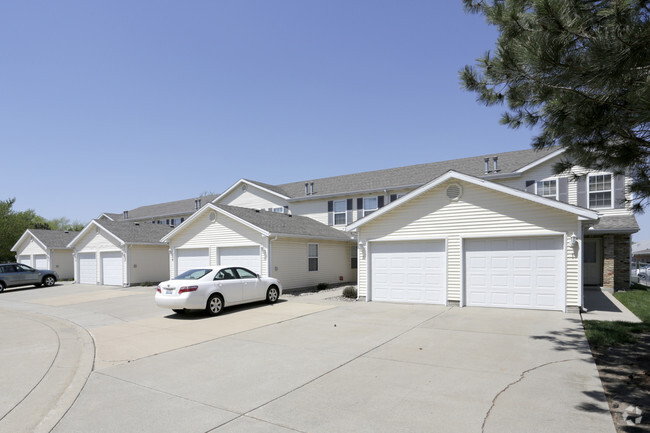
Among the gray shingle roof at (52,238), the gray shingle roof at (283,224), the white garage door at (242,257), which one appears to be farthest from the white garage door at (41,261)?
the gray shingle roof at (283,224)

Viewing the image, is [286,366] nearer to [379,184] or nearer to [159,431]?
[159,431]

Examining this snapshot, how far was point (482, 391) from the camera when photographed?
531 cm

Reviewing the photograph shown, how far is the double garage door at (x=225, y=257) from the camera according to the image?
18016 millimetres

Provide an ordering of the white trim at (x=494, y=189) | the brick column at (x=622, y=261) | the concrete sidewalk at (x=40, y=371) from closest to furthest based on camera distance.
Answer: the concrete sidewalk at (x=40, y=371) < the white trim at (x=494, y=189) < the brick column at (x=622, y=261)

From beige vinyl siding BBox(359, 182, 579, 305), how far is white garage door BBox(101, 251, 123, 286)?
16865 millimetres

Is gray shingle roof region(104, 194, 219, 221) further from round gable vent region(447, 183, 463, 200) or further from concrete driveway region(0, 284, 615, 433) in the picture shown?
round gable vent region(447, 183, 463, 200)

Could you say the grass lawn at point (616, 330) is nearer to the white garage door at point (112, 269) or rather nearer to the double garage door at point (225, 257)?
the double garage door at point (225, 257)

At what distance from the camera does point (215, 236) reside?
19281 millimetres

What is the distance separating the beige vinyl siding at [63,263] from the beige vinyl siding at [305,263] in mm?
21904

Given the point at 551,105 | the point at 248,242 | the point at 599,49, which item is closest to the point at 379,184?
the point at 248,242

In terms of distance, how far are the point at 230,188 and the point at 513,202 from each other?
22760mm

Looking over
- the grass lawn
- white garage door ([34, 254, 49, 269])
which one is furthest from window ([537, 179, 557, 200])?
white garage door ([34, 254, 49, 269])

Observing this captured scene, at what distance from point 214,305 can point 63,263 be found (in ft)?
81.5

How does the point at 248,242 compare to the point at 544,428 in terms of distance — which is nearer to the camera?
the point at 544,428
